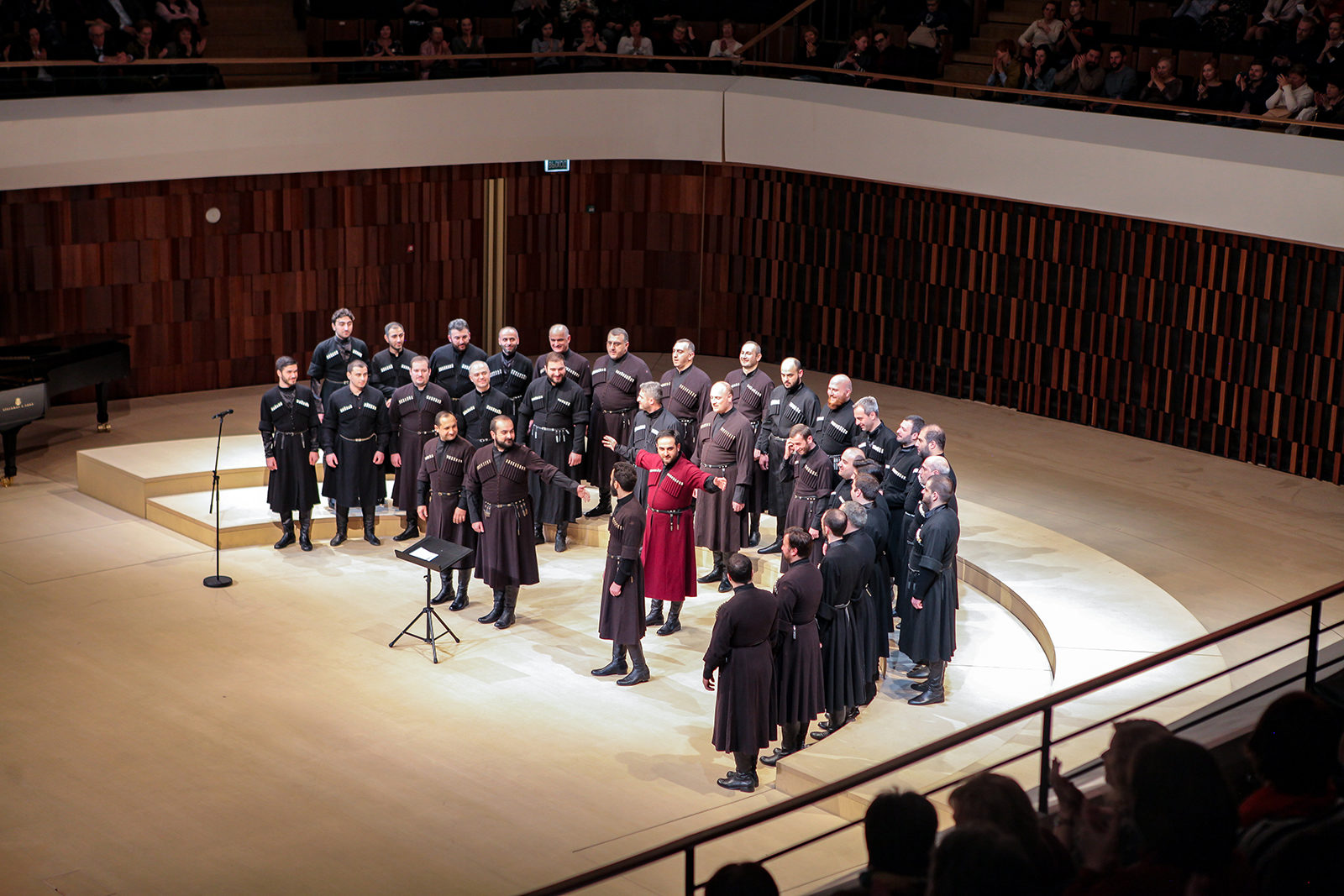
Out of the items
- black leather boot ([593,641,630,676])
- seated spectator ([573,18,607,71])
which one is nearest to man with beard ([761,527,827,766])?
black leather boot ([593,641,630,676])

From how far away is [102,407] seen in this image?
13.5m

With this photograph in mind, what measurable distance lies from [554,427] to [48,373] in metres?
4.26

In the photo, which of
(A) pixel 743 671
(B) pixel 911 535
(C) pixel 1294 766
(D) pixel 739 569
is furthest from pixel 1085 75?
(C) pixel 1294 766

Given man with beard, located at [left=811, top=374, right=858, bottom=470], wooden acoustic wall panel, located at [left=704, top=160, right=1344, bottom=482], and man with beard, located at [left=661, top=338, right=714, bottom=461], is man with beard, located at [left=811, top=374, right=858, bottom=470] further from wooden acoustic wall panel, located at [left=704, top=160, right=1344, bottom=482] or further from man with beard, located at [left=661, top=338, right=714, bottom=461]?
wooden acoustic wall panel, located at [left=704, top=160, right=1344, bottom=482]

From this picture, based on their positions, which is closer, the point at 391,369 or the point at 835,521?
the point at 835,521

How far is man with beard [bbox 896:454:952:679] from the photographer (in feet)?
28.3

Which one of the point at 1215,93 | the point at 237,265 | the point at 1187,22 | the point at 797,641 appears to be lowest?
the point at 797,641

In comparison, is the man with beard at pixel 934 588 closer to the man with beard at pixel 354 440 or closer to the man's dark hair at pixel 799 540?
the man's dark hair at pixel 799 540

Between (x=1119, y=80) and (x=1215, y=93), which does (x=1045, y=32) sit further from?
(x=1215, y=93)

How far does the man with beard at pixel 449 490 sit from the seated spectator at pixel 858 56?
629 centimetres

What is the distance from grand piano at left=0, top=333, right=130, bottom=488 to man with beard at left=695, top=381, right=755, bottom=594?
209 inches

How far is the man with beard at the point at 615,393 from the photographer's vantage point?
1145cm

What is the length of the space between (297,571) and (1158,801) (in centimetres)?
788

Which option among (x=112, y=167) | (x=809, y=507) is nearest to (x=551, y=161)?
(x=112, y=167)
